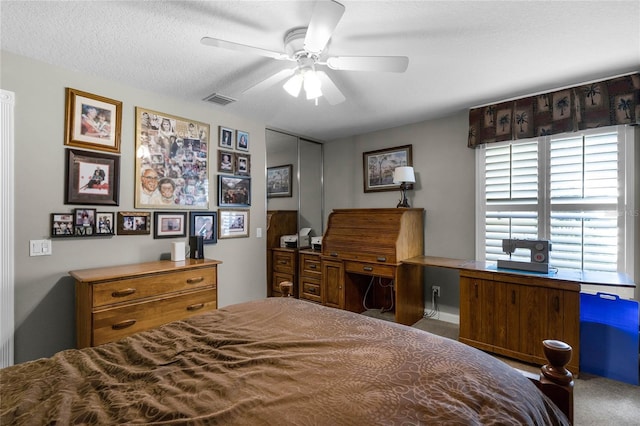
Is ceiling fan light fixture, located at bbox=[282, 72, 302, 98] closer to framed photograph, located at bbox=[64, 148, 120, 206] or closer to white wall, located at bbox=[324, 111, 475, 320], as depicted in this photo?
framed photograph, located at bbox=[64, 148, 120, 206]

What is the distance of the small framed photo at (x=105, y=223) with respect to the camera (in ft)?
8.02

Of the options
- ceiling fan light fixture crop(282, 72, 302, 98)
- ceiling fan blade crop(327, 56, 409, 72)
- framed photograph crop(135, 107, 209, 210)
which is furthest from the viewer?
framed photograph crop(135, 107, 209, 210)

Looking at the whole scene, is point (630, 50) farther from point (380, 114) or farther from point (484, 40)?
point (380, 114)

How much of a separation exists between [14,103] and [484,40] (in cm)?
332

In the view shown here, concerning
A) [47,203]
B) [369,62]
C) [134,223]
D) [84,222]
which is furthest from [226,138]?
[369,62]

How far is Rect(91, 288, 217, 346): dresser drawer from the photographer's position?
2047 millimetres

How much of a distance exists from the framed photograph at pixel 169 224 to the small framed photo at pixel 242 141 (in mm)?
1026

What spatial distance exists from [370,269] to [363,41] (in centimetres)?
231

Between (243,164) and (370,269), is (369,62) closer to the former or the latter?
(243,164)

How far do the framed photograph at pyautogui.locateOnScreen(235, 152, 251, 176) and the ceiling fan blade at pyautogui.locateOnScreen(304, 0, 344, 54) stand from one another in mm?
2017

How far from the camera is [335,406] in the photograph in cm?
83

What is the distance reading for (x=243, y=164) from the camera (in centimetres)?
349

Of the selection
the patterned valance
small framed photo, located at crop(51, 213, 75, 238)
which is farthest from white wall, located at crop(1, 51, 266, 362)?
the patterned valance

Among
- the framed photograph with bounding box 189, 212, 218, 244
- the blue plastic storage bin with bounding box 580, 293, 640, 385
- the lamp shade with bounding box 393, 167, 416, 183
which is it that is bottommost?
the blue plastic storage bin with bounding box 580, 293, 640, 385
